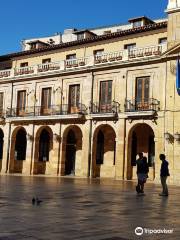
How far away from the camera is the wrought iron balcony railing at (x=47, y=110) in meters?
33.3

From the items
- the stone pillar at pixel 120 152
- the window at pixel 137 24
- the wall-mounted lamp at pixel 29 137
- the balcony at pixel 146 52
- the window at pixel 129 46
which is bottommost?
the stone pillar at pixel 120 152

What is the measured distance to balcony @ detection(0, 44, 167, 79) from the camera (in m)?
29.8

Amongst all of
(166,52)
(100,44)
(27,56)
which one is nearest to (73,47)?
(100,44)

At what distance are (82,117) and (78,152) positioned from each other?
3589 mm

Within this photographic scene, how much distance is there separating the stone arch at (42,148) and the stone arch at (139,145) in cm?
761

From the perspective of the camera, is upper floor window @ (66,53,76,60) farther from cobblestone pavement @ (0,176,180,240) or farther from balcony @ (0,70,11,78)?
cobblestone pavement @ (0,176,180,240)

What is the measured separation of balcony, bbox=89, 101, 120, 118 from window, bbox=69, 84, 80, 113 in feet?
5.57

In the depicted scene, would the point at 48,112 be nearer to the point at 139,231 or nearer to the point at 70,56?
the point at 70,56

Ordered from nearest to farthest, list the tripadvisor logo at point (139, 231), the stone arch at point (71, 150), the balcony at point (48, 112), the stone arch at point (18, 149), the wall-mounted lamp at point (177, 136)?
the tripadvisor logo at point (139, 231), the wall-mounted lamp at point (177, 136), the balcony at point (48, 112), the stone arch at point (71, 150), the stone arch at point (18, 149)

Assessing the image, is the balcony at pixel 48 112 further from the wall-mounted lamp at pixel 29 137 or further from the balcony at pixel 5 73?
the balcony at pixel 5 73

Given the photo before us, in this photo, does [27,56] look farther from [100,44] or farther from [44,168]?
[44,168]

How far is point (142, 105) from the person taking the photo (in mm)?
29984

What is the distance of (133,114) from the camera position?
96.9 feet

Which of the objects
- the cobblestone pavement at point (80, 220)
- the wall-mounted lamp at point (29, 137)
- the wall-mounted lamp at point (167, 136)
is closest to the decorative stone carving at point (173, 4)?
the wall-mounted lamp at point (167, 136)
